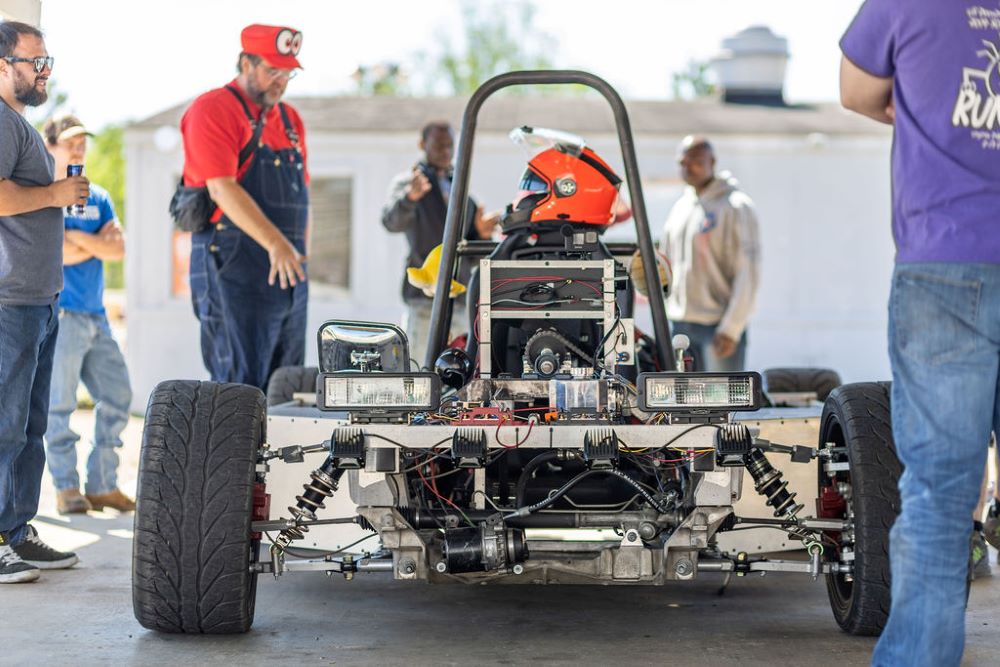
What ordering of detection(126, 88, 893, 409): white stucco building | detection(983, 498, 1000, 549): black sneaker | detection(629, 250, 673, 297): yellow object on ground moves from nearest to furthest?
detection(983, 498, 1000, 549): black sneaker → detection(629, 250, 673, 297): yellow object on ground → detection(126, 88, 893, 409): white stucco building

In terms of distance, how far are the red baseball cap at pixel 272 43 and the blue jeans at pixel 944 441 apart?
470 cm

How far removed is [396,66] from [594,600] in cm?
1775

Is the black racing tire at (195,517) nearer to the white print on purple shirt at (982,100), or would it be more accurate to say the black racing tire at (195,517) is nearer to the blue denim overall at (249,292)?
the white print on purple shirt at (982,100)

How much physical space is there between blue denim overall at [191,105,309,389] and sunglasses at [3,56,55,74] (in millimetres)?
1314

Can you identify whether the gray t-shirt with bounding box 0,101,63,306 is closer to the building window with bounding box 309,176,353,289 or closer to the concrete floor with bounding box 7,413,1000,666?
the concrete floor with bounding box 7,413,1000,666

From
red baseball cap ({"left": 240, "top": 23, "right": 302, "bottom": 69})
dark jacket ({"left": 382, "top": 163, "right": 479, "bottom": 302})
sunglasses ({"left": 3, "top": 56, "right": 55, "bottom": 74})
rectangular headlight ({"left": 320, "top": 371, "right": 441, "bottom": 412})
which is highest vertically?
red baseball cap ({"left": 240, "top": 23, "right": 302, "bottom": 69})

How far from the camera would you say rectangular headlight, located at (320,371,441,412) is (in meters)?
4.61

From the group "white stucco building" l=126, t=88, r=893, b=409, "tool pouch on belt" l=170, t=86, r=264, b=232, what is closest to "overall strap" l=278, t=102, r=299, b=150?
"tool pouch on belt" l=170, t=86, r=264, b=232

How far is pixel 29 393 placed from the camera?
6293 mm

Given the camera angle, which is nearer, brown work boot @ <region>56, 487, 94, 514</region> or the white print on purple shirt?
the white print on purple shirt

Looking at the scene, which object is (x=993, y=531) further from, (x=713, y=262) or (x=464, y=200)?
(x=713, y=262)

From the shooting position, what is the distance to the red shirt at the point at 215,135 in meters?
7.49

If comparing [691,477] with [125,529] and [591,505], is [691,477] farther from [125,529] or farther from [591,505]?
[125,529]

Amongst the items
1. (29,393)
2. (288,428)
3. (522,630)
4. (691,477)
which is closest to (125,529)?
(29,393)
